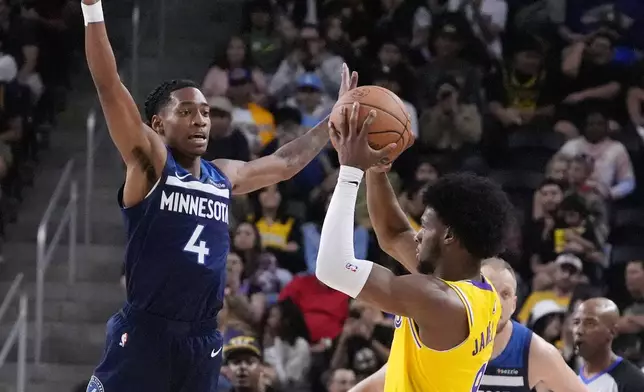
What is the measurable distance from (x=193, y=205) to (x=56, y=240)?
537cm

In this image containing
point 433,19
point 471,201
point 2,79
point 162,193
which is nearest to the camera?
point 471,201

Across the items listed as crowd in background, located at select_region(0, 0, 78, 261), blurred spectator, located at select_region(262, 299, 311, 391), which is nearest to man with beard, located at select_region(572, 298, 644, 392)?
blurred spectator, located at select_region(262, 299, 311, 391)

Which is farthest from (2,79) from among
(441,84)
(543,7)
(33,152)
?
(543,7)

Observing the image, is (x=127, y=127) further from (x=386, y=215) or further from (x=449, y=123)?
(x=449, y=123)

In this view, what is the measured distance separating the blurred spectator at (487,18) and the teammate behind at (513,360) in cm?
623

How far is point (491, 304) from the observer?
430cm

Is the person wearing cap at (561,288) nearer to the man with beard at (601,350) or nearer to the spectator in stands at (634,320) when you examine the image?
the spectator in stands at (634,320)

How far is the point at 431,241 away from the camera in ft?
14.0

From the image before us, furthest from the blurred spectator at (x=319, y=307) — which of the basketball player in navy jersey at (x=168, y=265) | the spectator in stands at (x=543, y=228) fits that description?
the basketball player in navy jersey at (x=168, y=265)

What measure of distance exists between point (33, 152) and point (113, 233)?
1.43 meters

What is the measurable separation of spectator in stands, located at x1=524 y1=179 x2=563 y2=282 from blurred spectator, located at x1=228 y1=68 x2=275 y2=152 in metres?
2.65

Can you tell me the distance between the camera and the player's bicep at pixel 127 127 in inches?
178

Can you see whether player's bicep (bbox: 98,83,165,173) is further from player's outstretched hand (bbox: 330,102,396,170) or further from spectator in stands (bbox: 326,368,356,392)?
spectator in stands (bbox: 326,368,356,392)

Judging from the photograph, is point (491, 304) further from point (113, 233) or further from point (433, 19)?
point (433, 19)
